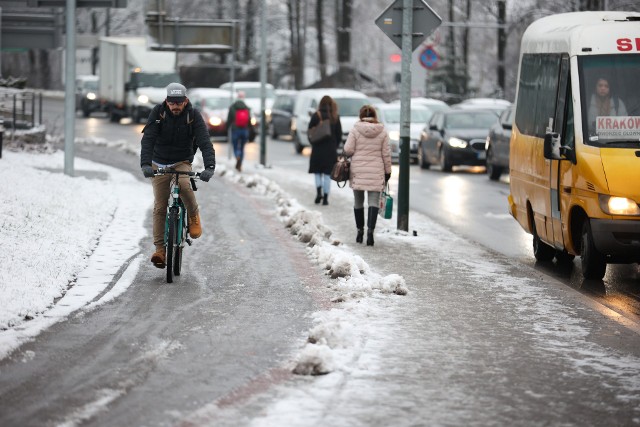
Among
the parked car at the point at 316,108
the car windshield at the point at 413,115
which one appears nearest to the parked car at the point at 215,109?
the parked car at the point at 316,108

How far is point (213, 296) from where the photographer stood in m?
11.1

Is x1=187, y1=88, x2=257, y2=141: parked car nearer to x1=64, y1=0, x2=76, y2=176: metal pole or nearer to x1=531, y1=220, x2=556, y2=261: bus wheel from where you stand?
x1=64, y1=0, x2=76, y2=176: metal pole

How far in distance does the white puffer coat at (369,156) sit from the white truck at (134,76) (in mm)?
37660

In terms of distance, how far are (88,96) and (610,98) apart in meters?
50.2

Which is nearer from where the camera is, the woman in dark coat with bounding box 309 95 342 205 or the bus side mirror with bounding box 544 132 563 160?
the bus side mirror with bounding box 544 132 563 160

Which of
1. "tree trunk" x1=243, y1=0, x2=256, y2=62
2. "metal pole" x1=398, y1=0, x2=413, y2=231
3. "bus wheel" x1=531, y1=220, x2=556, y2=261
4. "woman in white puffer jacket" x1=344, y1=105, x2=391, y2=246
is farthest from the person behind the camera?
"tree trunk" x1=243, y1=0, x2=256, y2=62

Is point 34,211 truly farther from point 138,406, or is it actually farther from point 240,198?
point 138,406

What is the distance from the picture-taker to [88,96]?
201 feet

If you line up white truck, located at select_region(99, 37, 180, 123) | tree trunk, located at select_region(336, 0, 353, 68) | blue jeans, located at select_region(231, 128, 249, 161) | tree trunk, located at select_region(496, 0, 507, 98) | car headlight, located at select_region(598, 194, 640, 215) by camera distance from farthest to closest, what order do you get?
tree trunk, located at select_region(336, 0, 353, 68) < tree trunk, located at select_region(496, 0, 507, 98) < white truck, located at select_region(99, 37, 180, 123) < blue jeans, located at select_region(231, 128, 249, 161) < car headlight, located at select_region(598, 194, 640, 215)

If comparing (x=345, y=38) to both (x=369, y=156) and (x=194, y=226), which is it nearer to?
(x=369, y=156)

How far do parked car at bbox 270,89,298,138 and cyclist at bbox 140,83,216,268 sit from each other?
3579cm

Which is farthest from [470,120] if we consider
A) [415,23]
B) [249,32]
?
[249,32]

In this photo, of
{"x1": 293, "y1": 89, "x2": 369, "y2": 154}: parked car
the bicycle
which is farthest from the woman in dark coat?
{"x1": 293, "y1": 89, "x2": 369, "y2": 154}: parked car

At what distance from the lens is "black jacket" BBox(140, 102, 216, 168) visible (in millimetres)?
12102
